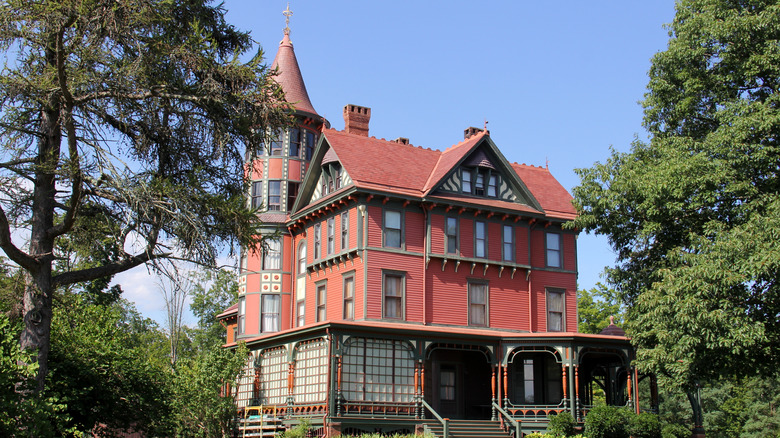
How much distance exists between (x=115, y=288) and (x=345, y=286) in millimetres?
22715

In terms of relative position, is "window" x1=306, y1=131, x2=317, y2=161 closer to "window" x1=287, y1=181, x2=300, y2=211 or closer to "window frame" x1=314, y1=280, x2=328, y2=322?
"window" x1=287, y1=181, x2=300, y2=211

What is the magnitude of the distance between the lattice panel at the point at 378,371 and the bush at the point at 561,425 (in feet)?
17.0

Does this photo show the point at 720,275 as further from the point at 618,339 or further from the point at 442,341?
the point at 442,341

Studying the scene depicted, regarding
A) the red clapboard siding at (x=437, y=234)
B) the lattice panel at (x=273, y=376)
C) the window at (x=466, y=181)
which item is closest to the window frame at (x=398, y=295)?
the red clapboard siding at (x=437, y=234)

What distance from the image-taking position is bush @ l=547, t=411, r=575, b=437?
88.4 ft

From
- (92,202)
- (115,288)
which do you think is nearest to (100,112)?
(92,202)

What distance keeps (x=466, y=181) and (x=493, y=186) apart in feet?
4.82

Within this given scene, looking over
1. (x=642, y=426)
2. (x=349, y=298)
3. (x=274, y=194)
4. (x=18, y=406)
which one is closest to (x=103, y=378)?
(x=18, y=406)

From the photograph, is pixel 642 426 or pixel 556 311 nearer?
pixel 642 426

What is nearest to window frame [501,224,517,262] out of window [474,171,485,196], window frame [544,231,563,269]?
window [474,171,485,196]

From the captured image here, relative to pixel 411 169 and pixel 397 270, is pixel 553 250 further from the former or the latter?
pixel 397 270

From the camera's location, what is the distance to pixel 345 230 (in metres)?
32.3

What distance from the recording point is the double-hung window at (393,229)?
31.5m

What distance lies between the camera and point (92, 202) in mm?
15961
